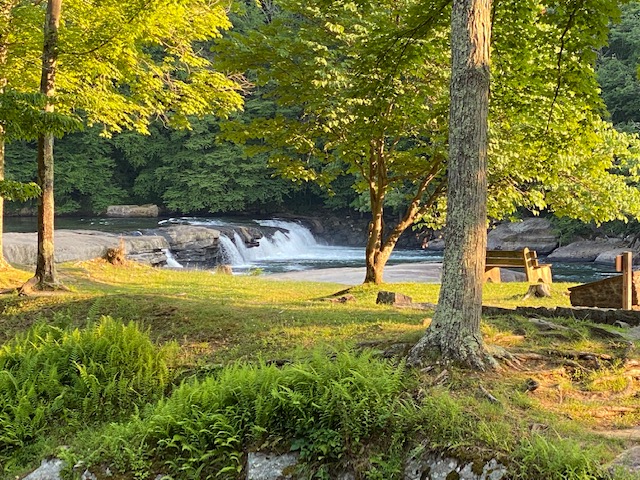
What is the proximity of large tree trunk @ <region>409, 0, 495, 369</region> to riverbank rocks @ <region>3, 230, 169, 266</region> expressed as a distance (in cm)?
1569

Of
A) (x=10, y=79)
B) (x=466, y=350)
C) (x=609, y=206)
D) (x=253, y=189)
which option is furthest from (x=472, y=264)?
(x=253, y=189)

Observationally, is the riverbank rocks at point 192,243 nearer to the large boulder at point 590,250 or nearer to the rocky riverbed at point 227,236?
the rocky riverbed at point 227,236

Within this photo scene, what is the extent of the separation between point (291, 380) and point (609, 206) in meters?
9.95

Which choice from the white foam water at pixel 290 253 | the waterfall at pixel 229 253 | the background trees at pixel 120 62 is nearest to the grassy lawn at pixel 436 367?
the background trees at pixel 120 62

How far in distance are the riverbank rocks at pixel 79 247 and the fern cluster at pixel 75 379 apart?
12131 millimetres

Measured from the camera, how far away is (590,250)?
105 ft

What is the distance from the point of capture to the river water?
26861 mm

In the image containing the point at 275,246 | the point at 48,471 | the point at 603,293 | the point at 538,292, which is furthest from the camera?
the point at 275,246

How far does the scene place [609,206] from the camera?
40.0ft

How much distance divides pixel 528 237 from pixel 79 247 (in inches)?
1042

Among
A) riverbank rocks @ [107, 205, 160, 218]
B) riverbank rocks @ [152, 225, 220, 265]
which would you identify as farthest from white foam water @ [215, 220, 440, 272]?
riverbank rocks @ [107, 205, 160, 218]

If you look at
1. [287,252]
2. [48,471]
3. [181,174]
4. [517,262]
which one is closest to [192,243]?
[287,252]

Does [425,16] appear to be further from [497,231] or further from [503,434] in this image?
[497,231]

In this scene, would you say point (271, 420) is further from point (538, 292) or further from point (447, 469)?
point (538, 292)
